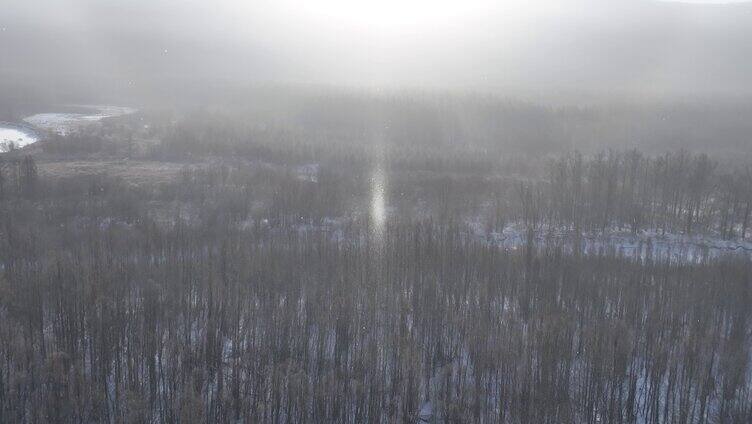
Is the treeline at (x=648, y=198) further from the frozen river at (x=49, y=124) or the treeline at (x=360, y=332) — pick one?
the frozen river at (x=49, y=124)

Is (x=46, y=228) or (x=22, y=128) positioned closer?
(x=46, y=228)

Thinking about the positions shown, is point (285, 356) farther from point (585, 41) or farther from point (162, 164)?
point (585, 41)

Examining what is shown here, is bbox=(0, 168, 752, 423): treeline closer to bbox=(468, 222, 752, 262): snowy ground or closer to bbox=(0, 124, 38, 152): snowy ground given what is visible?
bbox=(468, 222, 752, 262): snowy ground

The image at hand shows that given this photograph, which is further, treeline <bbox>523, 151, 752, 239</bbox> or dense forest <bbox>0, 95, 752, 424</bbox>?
treeline <bbox>523, 151, 752, 239</bbox>

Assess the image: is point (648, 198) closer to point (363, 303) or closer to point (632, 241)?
point (632, 241)

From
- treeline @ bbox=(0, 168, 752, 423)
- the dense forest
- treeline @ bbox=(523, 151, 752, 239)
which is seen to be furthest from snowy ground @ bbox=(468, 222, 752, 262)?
treeline @ bbox=(0, 168, 752, 423)

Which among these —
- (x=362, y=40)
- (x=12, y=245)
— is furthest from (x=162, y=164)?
(x=362, y=40)

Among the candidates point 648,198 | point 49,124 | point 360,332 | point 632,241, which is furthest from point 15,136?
point 360,332
